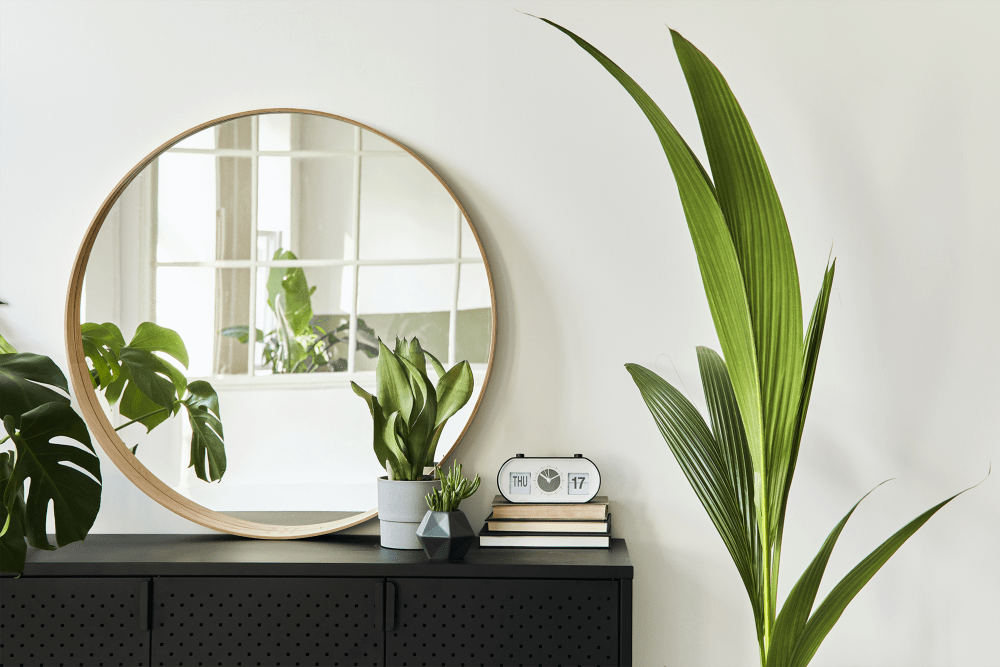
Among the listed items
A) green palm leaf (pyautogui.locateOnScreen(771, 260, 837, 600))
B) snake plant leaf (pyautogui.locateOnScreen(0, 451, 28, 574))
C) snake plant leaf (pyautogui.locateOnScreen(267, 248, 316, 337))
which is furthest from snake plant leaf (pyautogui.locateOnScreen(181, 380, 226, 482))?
green palm leaf (pyautogui.locateOnScreen(771, 260, 837, 600))

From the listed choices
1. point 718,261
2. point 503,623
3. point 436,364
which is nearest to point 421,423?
point 436,364

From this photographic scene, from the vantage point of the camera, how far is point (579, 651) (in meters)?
1.34

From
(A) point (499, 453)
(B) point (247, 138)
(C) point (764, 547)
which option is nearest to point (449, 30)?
→ (B) point (247, 138)

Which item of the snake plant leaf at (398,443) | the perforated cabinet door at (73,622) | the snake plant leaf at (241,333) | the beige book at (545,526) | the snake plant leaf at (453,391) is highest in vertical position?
the snake plant leaf at (241,333)

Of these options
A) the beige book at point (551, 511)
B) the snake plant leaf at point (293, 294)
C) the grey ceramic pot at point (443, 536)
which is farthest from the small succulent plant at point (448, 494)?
the snake plant leaf at point (293, 294)

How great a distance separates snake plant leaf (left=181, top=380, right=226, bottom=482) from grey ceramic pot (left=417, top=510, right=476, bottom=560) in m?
0.58

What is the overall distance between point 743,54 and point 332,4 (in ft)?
3.14

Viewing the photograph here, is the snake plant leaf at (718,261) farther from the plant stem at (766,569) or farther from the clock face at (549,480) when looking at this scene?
the clock face at (549,480)

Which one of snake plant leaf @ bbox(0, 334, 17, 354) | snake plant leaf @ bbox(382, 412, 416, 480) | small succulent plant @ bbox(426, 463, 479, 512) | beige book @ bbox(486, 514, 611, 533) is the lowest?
beige book @ bbox(486, 514, 611, 533)

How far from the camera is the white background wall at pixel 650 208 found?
1598mm

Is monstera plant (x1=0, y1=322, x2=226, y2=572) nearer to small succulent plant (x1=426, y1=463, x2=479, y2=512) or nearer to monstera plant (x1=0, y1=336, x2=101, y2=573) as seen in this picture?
monstera plant (x1=0, y1=336, x2=101, y2=573)

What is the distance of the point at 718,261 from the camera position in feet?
4.15

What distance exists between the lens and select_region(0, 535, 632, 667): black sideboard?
Answer: 1338 millimetres

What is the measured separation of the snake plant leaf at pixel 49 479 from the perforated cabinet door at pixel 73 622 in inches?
4.0
